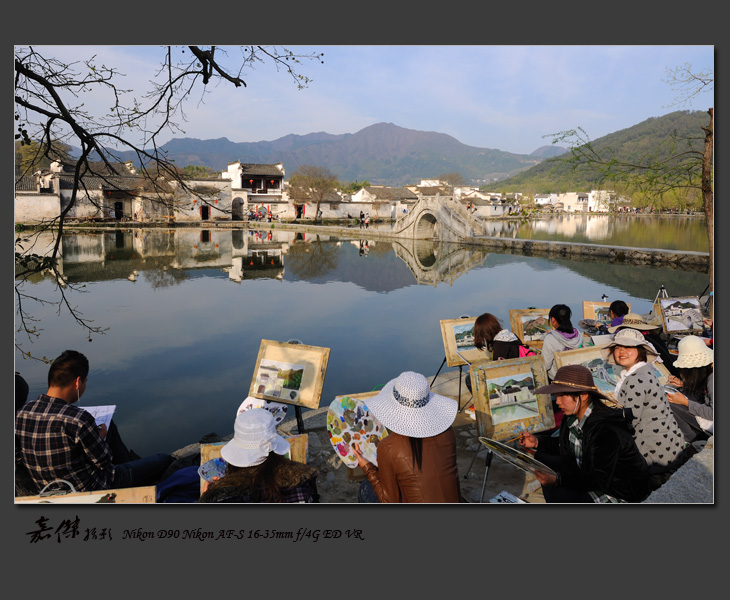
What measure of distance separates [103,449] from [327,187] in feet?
161

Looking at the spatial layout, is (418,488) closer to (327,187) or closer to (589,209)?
(327,187)

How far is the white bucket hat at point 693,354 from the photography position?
3.73 meters

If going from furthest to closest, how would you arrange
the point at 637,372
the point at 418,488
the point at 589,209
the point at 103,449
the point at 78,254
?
the point at 589,209 → the point at 78,254 → the point at 637,372 → the point at 103,449 → the point at 418,488

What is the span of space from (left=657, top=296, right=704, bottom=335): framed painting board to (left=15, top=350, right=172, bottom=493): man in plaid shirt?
6.85m

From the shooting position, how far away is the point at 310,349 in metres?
4.14

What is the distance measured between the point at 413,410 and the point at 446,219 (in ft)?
98.9

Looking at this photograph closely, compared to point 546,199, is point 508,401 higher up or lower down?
lower down

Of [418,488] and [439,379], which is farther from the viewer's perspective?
[439,379]

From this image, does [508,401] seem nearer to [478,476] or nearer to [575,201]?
[478,476]

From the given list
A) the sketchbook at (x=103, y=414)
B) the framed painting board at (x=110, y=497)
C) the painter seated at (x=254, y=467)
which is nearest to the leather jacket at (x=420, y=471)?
the painter seated at (x=254, y=467)

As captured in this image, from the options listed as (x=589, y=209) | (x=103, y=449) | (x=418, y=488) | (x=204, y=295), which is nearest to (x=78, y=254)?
(x=204, y=295)

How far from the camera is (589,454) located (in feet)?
9.12

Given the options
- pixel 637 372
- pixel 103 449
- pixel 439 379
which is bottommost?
pixel 439 379

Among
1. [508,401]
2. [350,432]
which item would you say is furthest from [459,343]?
[350,432]
